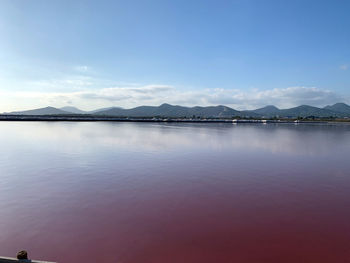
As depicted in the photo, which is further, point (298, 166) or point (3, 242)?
point (298, 166)

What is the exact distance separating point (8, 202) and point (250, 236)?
1056 cm

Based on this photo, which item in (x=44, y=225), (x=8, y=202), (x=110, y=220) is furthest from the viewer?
(x=8, y=202)

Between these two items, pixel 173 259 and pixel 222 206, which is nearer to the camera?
pixel 173 259

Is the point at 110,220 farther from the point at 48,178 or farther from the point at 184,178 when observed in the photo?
the point at 48,178

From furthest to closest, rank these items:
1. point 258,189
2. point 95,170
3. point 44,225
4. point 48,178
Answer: point 95,170 < point 48,178 < point 258,189 < point 44,225

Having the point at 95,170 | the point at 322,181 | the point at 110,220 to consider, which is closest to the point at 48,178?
the point at 95,170

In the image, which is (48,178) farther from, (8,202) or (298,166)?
(298,166)

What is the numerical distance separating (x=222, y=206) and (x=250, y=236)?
8.18 ft

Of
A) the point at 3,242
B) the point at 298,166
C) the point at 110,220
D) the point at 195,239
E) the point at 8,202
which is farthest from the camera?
the point at 298,166

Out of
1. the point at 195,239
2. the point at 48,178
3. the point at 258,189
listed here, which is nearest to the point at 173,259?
the point at 195,239

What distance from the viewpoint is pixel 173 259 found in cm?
647

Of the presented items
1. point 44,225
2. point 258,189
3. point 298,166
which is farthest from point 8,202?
point 298,166

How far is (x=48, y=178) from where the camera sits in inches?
556

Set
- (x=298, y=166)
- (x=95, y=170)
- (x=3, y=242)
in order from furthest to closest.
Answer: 1. (x=298, y=166)
2. (x=95, y=170)
3. (x=3, y=242)
